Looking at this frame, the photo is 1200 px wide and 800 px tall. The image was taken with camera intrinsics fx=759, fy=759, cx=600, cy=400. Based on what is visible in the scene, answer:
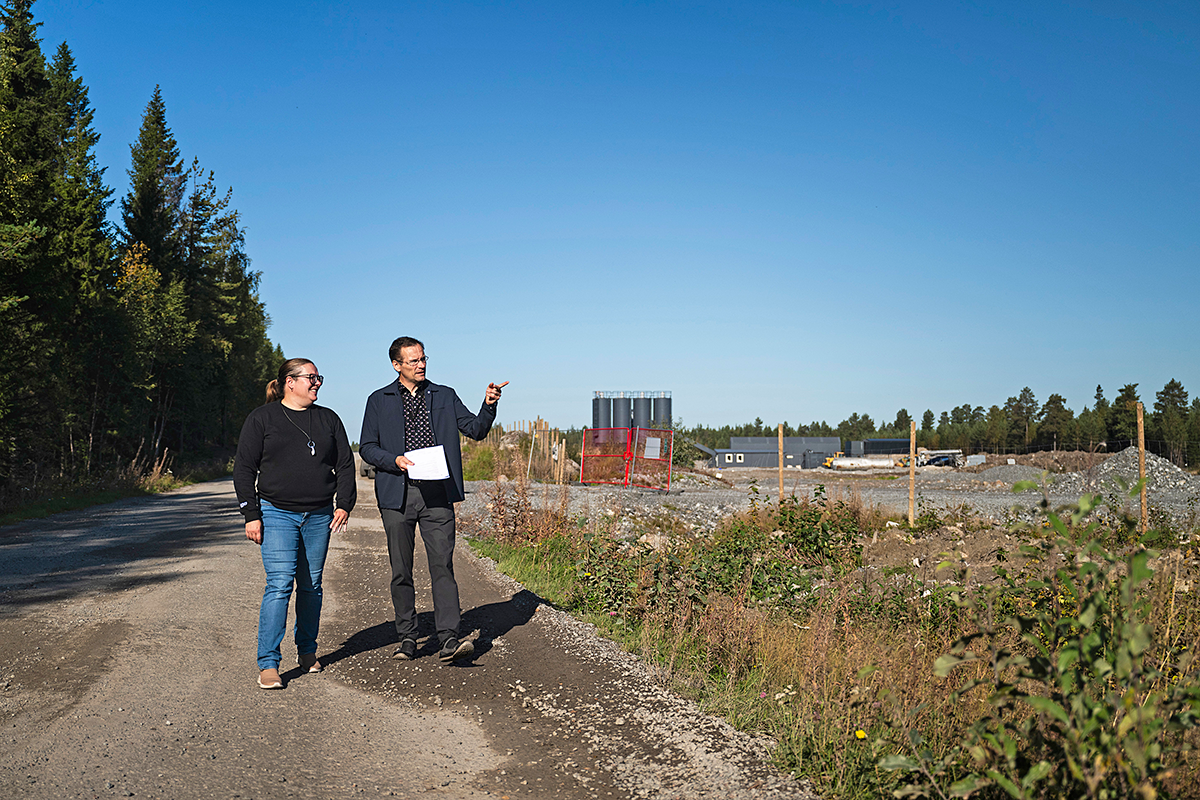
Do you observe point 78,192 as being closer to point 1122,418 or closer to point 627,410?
point 627,410

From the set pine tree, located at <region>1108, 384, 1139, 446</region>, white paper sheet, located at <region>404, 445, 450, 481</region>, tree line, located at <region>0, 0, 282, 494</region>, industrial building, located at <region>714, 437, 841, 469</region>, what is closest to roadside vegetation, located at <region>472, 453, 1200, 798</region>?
white paper sheet, located at <region>404, 445, 450, 481</region>

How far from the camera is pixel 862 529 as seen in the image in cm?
1570

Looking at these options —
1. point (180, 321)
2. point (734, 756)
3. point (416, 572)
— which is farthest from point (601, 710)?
point (180, 321)

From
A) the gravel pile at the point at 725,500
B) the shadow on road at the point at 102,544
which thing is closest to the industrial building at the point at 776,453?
the gravel pile at the point at 725,500

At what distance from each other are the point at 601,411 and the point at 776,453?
44.5 meters

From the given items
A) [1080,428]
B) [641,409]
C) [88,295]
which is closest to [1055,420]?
[1080,428]

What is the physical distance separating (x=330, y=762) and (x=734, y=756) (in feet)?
6.36

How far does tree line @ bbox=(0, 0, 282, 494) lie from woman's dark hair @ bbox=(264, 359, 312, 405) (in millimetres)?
13227

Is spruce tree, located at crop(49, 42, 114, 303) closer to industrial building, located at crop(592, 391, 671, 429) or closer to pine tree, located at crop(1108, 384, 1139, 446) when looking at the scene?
industrial building, located at crop(592, 391, 671, 429)

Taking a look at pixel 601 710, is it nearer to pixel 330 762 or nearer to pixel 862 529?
pixel 330 762

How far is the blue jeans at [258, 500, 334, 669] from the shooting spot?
190 inches

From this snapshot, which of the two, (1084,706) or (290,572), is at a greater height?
(1084,706)

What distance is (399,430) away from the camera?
5566 millimetres

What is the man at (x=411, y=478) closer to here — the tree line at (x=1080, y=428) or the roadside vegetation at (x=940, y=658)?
the roadside vegetation at (x=940, y=658)
